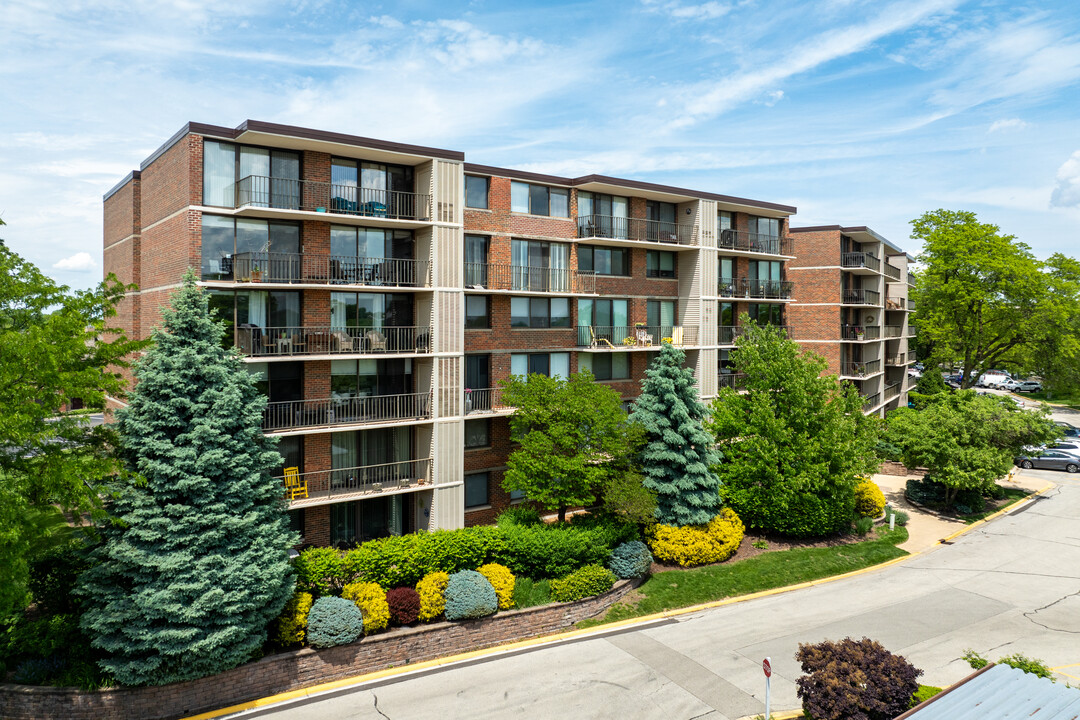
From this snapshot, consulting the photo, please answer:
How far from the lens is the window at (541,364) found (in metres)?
29.6

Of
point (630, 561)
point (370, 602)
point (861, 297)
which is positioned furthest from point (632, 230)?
point (861, 297)

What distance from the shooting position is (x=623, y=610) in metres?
21.5

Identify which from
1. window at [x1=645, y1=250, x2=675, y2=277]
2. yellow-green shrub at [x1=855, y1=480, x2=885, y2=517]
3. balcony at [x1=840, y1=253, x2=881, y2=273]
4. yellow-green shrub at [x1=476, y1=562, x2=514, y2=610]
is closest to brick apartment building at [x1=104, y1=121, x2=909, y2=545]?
window at [x1=645, y1=250, x2=675, y2=277]

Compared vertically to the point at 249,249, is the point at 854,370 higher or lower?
lower

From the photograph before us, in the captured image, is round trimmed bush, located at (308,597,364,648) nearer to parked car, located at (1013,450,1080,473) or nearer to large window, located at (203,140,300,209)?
large window, located at (203,140,300,209)

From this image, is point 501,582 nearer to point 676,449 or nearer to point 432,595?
point 432,595

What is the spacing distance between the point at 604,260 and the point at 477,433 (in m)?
10.5

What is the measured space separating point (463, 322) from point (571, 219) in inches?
312

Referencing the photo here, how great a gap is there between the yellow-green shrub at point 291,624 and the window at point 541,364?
1390 cm

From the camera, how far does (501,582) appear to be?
2006 cm

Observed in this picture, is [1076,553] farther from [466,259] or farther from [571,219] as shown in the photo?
[466,259]

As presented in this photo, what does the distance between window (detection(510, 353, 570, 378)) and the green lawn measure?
391 inches

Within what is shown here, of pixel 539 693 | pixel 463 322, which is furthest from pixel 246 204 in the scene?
pixel 539 693

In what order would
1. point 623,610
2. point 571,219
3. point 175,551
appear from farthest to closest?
1. point 571,219
2. point 623,610
3. point 175,551
